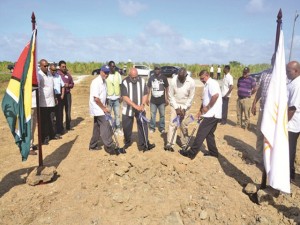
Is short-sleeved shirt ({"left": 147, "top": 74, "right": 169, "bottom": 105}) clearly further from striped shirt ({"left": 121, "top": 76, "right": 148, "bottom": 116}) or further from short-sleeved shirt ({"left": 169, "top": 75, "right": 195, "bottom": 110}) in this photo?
striped shirt ({"left": 121, "top": 76, "right": 148, "bottom": 116})

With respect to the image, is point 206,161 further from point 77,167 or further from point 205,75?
point 77,167

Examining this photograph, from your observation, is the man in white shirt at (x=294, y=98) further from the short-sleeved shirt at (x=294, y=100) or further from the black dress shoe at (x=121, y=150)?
the black dress shoe at (x=121, y=150)

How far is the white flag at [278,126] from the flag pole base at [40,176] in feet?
12.4

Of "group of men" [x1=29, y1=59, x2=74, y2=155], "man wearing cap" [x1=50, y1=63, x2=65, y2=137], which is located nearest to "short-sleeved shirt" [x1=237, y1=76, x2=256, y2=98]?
"group of men" [x1=29, y1=59, x2=74, y2=155]

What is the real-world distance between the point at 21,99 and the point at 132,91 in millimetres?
2559

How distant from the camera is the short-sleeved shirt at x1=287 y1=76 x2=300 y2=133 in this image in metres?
4.89

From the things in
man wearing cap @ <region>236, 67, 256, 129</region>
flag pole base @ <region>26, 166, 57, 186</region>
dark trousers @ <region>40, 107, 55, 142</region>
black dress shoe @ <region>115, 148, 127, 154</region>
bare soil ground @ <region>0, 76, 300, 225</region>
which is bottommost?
bare soil ground @ <region>0, 76, 300, 225</region>

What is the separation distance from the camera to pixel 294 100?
4.94 metres

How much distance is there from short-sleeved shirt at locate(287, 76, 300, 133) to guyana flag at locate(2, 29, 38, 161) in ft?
14.6

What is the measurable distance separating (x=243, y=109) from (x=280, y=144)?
497 centimetres

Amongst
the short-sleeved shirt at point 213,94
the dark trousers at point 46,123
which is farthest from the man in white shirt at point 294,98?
the dark trousers at point 46,123

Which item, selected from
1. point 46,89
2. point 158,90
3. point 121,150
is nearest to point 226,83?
point 158,90

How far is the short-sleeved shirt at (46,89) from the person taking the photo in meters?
6.98

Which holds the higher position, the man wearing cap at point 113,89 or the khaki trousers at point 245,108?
the man wearing cap at point 113,89
